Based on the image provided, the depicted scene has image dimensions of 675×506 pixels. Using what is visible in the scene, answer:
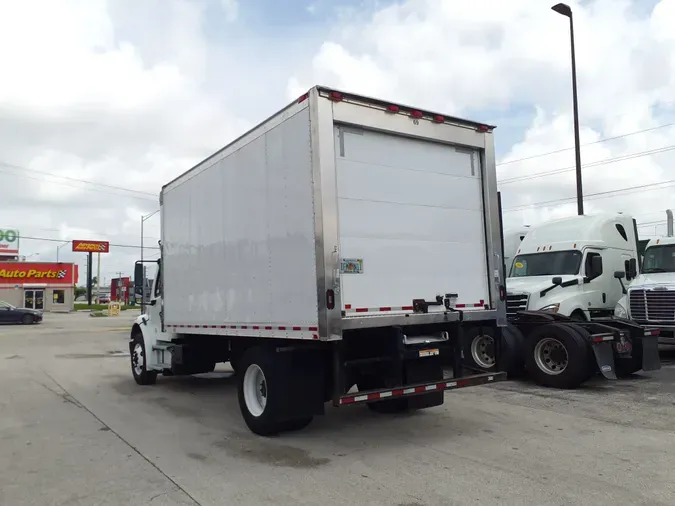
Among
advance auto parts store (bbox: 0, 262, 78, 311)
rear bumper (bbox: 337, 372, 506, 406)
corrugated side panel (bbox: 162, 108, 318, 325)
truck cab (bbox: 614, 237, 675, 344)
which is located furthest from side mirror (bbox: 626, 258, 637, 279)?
advance auto parts store (bbox: 0, 262, 78, 311)

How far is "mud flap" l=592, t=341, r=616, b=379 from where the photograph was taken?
374 inches

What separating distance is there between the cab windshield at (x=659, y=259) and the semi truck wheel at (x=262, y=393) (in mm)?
10384

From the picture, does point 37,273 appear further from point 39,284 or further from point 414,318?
point 414,318

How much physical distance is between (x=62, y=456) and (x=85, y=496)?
4.81 ft

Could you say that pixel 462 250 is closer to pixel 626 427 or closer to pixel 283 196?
pixel 283 196

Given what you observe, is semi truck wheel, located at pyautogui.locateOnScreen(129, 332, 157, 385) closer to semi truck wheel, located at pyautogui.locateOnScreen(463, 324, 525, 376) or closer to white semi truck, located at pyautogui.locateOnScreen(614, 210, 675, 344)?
semi truck wheel, located at pyautogui.locateOnScreen(463, 324, 525, 376)

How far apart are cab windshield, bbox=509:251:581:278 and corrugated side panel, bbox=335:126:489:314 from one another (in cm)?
578

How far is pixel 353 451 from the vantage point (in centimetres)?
611

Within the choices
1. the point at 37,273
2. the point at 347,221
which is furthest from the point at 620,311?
the point at 37,273

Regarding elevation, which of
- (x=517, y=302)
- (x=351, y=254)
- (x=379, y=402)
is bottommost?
(x=379, y=402)

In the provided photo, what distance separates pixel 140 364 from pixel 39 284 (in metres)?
51.4

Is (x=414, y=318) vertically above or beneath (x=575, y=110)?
beneath

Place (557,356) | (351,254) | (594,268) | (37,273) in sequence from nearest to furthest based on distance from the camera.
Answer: (351,254)
(557,356)
(594,268)
(37,273)

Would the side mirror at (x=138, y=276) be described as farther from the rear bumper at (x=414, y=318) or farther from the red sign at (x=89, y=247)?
the red sign at (x=89, y=247)
